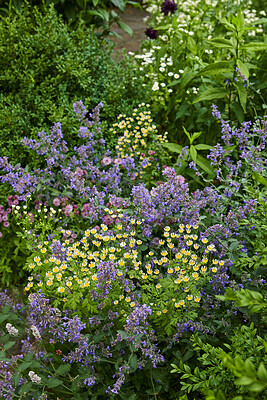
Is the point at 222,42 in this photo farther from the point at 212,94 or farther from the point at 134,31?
the point at 134,31

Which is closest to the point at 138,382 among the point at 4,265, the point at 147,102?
the point at 4,265

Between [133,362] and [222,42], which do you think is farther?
[222,42]

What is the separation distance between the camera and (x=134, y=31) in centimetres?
790

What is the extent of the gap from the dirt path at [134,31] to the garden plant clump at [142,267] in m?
3.32

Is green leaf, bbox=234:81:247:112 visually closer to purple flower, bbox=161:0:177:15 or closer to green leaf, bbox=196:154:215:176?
green leaf, bbox=196:154:215:176

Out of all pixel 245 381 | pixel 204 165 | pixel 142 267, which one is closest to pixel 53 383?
pixel 142 267

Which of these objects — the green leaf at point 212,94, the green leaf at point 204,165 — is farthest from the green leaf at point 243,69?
the green leaf at point 204,165

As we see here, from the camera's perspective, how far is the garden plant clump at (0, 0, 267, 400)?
196cm

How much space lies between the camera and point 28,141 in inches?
117

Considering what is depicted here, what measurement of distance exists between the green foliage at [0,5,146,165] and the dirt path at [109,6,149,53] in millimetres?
2637

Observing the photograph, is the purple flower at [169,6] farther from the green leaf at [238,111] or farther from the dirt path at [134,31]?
the dirt path at [134,31]

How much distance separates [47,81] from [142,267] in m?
1.89

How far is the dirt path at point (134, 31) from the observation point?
7016mm

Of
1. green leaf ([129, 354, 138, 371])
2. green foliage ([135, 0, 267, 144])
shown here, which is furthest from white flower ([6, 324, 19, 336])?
green foliage ([135, 0, 267, 144])
